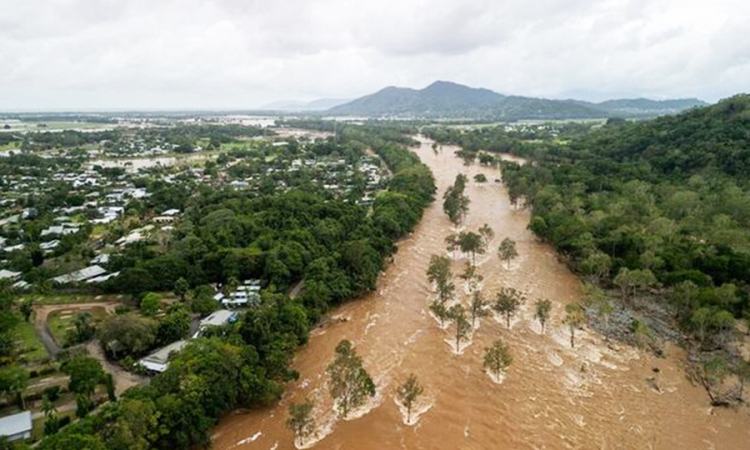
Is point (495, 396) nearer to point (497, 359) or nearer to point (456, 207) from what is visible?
point (497, 359)

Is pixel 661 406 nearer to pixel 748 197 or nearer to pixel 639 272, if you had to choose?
pixel 639 272

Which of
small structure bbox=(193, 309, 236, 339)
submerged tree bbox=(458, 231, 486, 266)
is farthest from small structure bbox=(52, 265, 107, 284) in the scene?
submerged tree bbox=(458, 231, 486, 266)

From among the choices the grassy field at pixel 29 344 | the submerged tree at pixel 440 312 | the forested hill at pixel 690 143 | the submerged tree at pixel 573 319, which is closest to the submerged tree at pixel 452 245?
the submerged tree at pixel 440 312

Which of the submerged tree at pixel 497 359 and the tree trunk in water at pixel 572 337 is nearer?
the submerged tree at pixel 497 359

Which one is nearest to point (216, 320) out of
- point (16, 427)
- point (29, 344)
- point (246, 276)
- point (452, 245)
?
point (246, 276)

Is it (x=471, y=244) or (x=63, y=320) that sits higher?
(x=471, y=244)

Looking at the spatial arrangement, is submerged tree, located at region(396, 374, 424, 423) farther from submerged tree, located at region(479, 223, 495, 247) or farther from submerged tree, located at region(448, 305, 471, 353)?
submerged tree, located at region(479, 223, 495, 247)

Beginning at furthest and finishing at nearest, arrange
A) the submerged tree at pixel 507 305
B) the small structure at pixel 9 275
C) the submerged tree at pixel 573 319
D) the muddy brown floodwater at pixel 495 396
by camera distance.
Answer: the small structure at pixel 9 275, the submerged tree at pixel 507 305, the submerged tree at pixel 573 319, the muddy brown floodwater at pixel 495 396

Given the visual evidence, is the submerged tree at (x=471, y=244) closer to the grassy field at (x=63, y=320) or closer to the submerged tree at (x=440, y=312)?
the submerged tree at (x=440, y=312)
